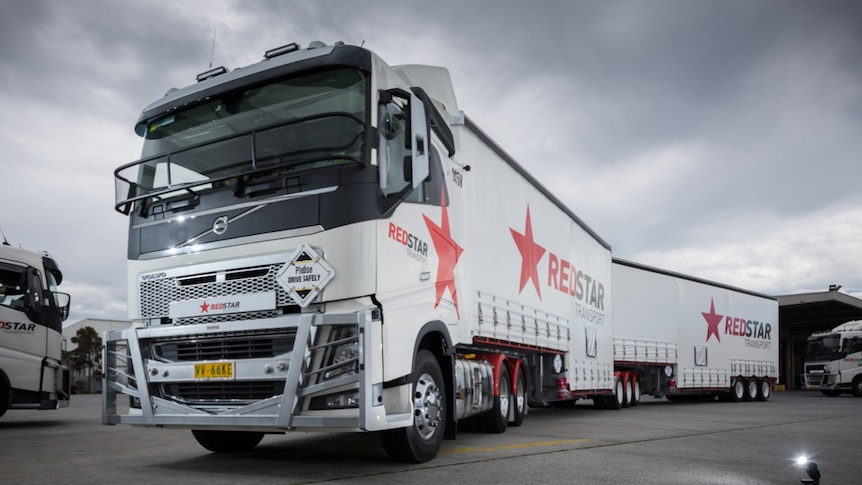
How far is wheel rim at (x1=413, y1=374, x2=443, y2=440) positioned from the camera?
6250mm

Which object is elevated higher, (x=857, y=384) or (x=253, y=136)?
(x=253, y=136)

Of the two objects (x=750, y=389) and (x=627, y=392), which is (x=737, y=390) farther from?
(x=627, y=392)

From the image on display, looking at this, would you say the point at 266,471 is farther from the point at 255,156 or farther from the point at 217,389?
the point at 255,156

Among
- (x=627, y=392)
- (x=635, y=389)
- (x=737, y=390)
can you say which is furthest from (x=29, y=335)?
(x=737, y=390)

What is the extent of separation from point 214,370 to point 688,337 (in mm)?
17617

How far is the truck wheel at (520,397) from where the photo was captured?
409 inches

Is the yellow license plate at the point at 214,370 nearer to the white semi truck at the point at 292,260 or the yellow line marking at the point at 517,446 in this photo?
the white semi truck at the point at 292,260

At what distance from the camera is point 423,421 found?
6332 mm

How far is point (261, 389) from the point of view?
5.59 metres

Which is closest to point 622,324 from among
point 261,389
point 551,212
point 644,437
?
point 551,212

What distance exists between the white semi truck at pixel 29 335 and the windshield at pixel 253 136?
6140 mm

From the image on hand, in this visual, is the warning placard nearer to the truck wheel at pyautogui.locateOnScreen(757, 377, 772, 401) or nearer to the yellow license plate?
the yellow license plate

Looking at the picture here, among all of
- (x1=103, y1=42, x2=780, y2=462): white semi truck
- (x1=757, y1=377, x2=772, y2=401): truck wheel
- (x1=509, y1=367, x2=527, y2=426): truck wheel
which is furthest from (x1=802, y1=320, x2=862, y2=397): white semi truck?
(x1=103, y1=42, x2=780, y2=462): white semi truck

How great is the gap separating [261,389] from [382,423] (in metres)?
1.02
